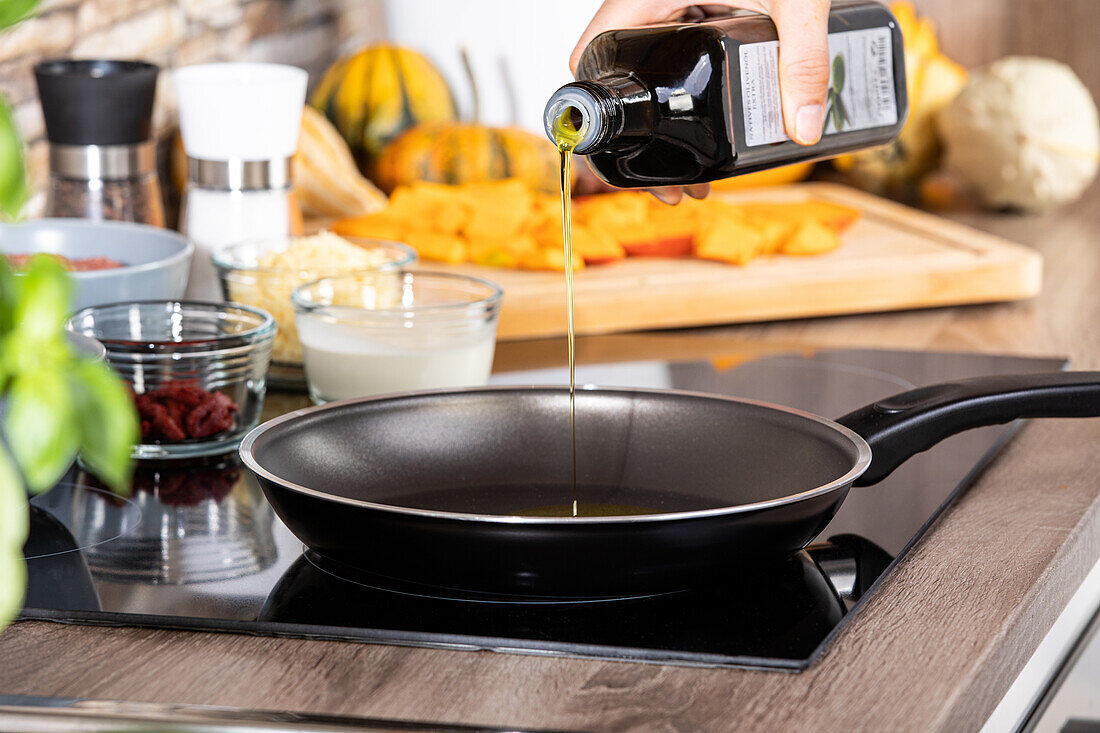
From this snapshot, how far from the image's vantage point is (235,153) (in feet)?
4.07

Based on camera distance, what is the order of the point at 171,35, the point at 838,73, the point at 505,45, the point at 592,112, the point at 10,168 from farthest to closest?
1. the point at 505,45
2. the point at 171,35
3. the point at 838,73
4. the point at 592,112
5. the point at 10,168

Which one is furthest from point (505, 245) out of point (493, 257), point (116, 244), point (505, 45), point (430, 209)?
point (505, 45)

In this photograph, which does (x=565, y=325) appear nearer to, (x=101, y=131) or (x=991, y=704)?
(x=101, y=131)

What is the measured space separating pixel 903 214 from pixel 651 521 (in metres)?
1.25

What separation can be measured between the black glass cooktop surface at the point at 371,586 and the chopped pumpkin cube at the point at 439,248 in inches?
23.5

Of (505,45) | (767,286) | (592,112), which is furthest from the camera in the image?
(505,45)

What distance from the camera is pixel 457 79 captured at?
6.61 feet

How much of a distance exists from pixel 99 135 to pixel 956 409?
834 millimetres

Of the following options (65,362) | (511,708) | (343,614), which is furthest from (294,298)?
(65,362)

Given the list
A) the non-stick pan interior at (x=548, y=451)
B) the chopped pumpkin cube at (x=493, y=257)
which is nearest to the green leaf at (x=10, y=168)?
the non-stick pan interior at (x=548, y=451)

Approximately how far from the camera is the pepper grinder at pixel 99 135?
1.18 metres

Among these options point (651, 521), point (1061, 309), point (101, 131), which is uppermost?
point (101, 131)

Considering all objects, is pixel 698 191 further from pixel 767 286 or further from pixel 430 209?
pixel 430 209

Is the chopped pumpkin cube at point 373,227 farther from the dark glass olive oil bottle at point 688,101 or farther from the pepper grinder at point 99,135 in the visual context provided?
the dark glass olive oil bottle at point 688,101
